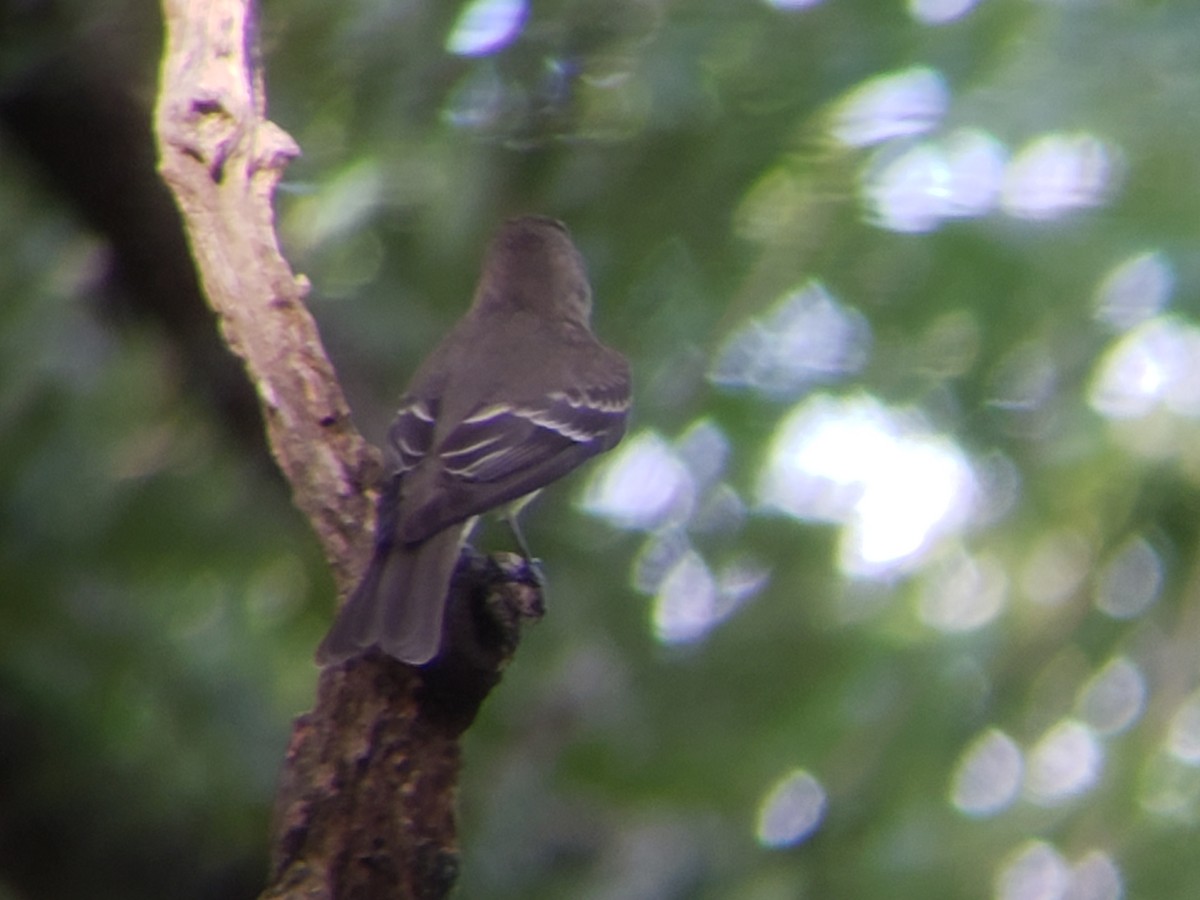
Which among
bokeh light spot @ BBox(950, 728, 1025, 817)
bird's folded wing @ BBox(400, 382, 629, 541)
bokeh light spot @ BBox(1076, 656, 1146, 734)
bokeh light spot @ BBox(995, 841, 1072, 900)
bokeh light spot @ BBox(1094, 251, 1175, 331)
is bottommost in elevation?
bokeh light spot @ BBox(995, 841, 1072, 900)

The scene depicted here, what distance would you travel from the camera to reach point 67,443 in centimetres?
458

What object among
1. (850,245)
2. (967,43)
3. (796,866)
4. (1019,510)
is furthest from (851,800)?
(967,43)

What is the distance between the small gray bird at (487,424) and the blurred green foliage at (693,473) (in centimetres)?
22

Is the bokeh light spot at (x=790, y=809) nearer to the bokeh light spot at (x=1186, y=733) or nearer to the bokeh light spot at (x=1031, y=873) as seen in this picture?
the bokeh light spot at (x=1031, y=873)

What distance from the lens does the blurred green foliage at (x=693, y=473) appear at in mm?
4488

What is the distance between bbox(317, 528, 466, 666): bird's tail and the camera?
3.14 m

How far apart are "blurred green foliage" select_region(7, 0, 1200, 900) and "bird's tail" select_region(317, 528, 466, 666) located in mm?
1206

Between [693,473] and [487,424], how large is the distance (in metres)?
0.86

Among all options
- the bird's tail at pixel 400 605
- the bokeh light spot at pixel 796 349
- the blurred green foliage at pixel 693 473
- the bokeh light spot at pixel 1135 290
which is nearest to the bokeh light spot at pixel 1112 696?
the blurred green foliage at pixel 693 473

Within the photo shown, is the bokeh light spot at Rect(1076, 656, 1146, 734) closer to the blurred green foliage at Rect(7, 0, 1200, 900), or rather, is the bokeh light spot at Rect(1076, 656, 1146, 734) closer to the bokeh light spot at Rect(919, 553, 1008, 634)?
the blurred green foliage at Rect(7, 0, 1200, 900)

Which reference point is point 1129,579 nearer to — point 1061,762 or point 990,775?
point 1061,762

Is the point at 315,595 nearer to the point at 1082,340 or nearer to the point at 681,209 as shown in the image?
the point at 681,209

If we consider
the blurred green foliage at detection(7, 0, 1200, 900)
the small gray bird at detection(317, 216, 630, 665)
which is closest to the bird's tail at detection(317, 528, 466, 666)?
the small gray bird at detection(317, 216, 630, 665)

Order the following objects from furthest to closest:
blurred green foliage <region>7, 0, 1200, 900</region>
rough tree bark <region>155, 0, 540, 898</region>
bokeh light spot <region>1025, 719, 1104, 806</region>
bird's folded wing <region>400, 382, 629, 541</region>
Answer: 1. bokeh light spot <region>1025, 719, 1104, 806</region>
2. blurred green foliage <region>7, 0, 1200, 900</region>
3. bird's folded wing <region>400, 382, 629, 541</region>
4. rough tree bark <region>155, 0, 540, 898</region>
